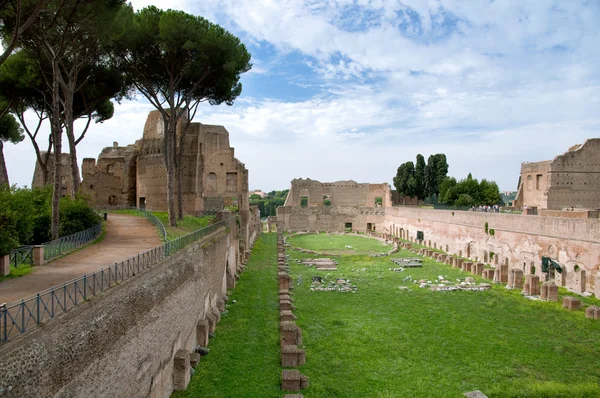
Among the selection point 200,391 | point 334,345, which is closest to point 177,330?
point 200,391

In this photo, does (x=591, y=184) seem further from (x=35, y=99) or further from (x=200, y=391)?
(x=35, y=99)

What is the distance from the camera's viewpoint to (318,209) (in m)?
39.6

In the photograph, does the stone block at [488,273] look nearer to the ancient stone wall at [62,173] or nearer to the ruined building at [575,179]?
the ruined building at [575,179]

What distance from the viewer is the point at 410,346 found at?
8.79 metres

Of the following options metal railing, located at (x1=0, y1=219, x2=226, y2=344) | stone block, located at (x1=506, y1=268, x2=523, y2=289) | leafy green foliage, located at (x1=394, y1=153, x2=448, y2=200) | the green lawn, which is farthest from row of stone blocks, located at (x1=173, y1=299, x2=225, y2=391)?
leafy green foliage, located at (x1=394, y1=153, x2=448, y2=200)

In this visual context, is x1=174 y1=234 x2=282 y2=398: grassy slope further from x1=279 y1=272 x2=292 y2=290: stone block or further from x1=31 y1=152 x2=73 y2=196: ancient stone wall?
x1=31 y1=152 x2=73 y2=196: ancient stone wall

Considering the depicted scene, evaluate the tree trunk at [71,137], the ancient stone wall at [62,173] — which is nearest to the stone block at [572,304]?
the tree trunk at [71,137]

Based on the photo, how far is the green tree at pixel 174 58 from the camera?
1443 cm

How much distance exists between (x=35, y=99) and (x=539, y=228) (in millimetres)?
20695

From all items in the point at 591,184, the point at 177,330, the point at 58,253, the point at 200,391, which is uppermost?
the point at 591,184

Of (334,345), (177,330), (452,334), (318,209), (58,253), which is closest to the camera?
(177,330)

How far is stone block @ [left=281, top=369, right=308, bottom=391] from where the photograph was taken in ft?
22.4

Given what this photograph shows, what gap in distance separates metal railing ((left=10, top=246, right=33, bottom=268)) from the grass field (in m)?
3.37

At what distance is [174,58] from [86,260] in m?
9.65
